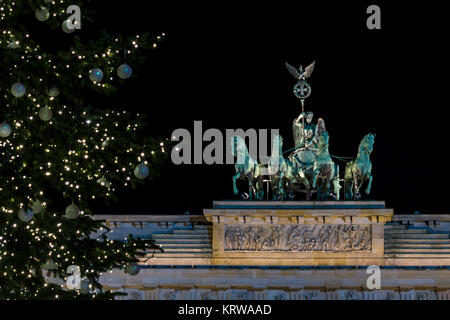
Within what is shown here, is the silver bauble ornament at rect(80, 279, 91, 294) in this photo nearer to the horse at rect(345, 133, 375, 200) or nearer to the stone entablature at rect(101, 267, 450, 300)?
the stone entablature at rect(101, 267, 450, 300)

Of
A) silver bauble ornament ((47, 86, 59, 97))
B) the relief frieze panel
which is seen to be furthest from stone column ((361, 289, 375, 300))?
silver bauble ornament ((47, 86, 59, 97))

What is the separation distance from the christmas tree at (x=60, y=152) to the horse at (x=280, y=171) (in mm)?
10940

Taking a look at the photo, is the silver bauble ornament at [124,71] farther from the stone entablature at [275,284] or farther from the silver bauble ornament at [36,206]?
the stone entablature at [275,284]

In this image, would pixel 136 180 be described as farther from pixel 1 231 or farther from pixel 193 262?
pixel 193 262

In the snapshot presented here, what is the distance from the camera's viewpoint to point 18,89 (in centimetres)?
861

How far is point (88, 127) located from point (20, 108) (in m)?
1.04

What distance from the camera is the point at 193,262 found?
22.8 meters

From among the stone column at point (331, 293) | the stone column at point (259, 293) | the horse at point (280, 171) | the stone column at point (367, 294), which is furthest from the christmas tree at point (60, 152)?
the stone column at point (367, 294)

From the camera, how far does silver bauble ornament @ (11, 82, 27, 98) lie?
8602 millimetres

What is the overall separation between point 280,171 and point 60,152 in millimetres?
12783

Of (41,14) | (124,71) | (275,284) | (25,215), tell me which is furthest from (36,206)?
(275,284)

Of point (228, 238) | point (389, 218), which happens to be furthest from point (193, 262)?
point (389, 218)

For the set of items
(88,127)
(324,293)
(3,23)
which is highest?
(3,23)

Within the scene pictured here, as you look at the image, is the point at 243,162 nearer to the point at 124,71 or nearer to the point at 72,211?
the point at 124,71
